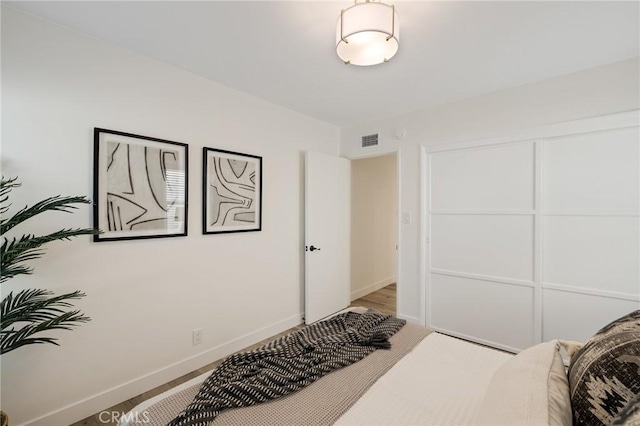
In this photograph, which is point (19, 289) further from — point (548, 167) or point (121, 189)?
point (548, 167)

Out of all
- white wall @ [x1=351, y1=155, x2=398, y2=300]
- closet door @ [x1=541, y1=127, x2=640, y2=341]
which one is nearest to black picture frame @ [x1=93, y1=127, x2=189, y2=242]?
white wall @ [x1=351, y1=155, x2=398, y2=300]

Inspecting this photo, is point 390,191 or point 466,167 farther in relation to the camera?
point 390,191

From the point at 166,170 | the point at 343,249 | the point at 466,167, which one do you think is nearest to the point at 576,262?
the point at 466,167

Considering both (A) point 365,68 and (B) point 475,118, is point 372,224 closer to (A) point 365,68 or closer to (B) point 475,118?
(B) point 475,118

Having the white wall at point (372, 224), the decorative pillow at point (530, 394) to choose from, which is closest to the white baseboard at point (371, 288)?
the white wall at point (372, 224)

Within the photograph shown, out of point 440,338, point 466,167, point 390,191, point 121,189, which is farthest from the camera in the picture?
point 390,191

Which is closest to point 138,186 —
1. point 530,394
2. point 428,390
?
point 428,390

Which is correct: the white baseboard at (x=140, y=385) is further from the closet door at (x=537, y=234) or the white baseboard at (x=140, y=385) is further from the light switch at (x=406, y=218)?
the closet door at (x=537, y=234)

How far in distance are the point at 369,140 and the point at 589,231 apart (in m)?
2.29

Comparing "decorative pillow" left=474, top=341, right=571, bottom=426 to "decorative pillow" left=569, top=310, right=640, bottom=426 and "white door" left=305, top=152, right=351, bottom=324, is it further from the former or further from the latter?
"white door" left=305, top=152, right=351, bottom=324

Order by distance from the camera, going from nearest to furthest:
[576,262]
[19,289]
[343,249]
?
[19,289]
[576,262]
[343,249]

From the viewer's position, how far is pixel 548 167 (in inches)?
96.3

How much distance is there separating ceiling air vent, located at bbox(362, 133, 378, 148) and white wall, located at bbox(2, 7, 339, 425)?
1.29m

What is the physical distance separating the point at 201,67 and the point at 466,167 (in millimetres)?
2610
